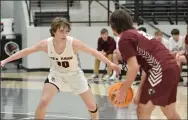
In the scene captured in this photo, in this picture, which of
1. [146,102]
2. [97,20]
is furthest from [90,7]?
[146,102]

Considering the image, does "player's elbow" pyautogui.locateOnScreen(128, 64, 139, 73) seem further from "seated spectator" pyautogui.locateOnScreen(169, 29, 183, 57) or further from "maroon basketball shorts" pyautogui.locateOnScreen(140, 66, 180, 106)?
"seated spectator" pyautogui.locateOnScreen(169, 29, 183, 57)

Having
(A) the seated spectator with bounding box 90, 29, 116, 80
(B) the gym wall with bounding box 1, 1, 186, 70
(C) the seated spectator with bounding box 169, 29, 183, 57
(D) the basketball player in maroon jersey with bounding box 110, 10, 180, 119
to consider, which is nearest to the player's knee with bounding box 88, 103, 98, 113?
(D) the basketball player in maroon jersey with bounding box 110, 10, 180, 119

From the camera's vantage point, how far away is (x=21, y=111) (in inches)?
388

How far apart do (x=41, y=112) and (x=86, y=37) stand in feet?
36.2

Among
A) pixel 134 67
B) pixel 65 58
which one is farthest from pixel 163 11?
pixel 134 67

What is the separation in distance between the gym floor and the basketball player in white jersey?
0.20m

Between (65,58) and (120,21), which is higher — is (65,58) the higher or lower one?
the lower one

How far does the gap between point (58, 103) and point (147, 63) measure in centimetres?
582

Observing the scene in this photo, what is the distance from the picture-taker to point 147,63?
17.8 ft

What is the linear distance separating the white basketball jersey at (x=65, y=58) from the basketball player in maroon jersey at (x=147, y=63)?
5.91 ft

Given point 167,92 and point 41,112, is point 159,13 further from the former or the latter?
point 167,92

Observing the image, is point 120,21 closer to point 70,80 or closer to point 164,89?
point 164,89

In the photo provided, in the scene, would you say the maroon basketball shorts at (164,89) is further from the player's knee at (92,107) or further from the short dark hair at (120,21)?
the player's knee at (92,107)

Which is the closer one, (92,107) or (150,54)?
(150,54)
